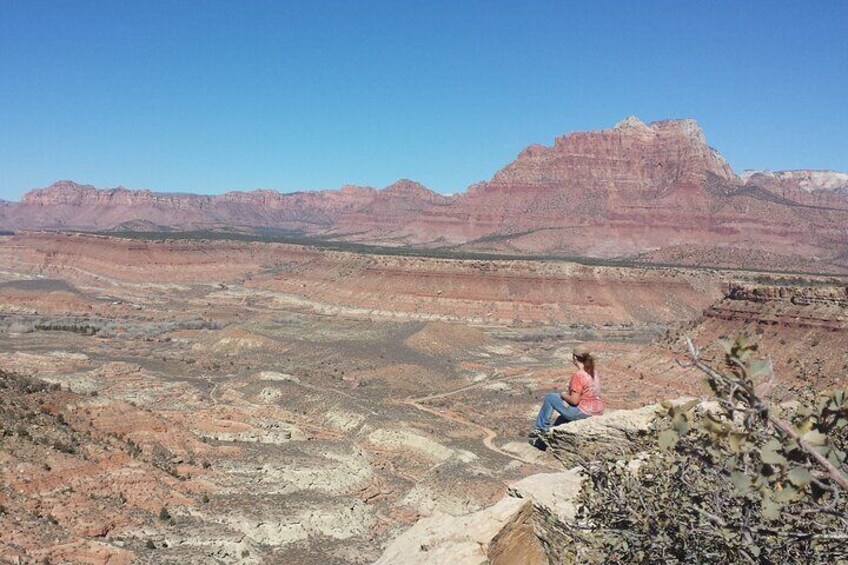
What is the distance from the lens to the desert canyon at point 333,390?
20.2m

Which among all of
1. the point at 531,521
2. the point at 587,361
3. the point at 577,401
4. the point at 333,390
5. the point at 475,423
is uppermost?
the point at 587,361

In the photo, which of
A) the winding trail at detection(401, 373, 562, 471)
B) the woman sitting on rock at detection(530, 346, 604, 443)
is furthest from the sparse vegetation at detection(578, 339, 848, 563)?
the winding trail at detection(401, 373, 562, 471)

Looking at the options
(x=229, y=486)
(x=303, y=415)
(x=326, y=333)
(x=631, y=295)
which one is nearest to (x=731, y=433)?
(x=229, y=486)

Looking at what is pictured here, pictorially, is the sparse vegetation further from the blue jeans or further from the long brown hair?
the blue jeans

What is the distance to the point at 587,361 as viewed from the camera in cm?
1082

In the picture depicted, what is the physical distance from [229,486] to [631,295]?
87055mm

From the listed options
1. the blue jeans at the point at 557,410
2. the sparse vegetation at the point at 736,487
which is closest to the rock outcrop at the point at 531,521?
the blue jeans at the point at 557,410

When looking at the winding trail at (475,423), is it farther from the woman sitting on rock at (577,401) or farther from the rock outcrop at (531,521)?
the rock outcrop at (531,521)

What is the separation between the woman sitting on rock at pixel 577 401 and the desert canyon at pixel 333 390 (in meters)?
0.37

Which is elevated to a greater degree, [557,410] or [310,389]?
[557,410]

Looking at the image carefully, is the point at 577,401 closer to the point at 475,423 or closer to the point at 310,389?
the point at 475,423

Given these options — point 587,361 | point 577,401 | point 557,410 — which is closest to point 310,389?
point 557,410

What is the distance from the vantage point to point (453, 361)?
6656 cm

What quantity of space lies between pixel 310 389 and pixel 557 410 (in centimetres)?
3926
